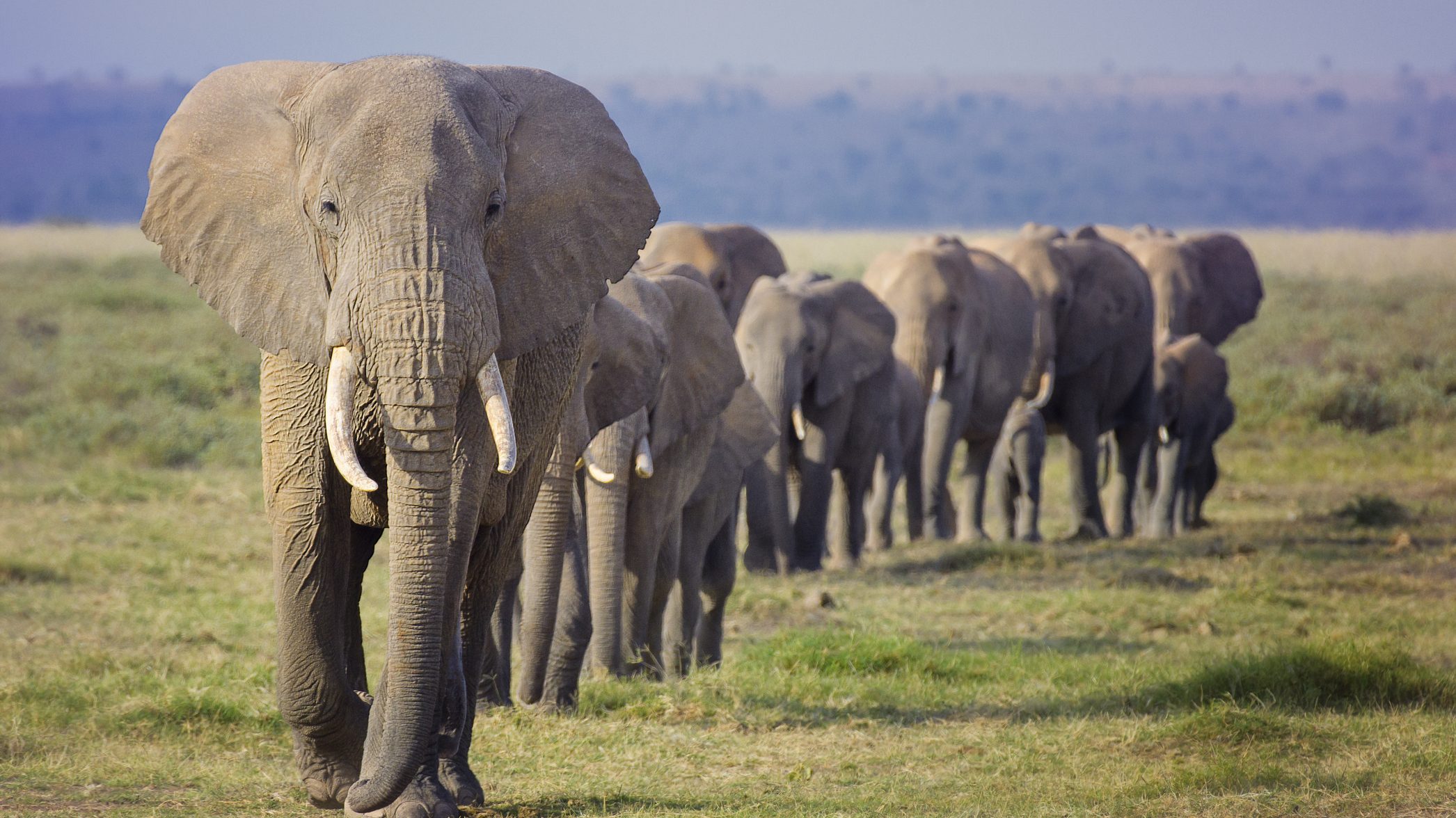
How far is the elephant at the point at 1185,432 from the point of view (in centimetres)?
1349

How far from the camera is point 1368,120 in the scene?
177000mm

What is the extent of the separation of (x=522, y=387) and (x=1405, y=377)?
18.5 m

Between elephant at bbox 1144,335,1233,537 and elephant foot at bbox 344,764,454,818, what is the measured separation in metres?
9.65

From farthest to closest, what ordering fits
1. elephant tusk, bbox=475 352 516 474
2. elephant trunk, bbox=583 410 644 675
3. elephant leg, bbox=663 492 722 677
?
elephant leg, bbox=663 492 722 677
elephant trunk, bbox=583 410 644 675
elephant tusk, bbox=475 352 516 474

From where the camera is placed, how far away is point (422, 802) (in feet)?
14.4

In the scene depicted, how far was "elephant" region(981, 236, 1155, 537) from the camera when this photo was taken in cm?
1418

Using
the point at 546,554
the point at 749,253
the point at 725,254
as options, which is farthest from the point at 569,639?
the point at 749,253

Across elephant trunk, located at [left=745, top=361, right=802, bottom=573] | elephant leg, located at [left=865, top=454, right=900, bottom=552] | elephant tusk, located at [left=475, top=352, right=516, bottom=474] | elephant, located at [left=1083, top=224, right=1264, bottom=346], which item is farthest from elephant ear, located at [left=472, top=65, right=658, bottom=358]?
elephant, located at [left=1083, top=224, right=1264, bottom=346]

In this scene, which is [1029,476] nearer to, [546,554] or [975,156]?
[546,554]

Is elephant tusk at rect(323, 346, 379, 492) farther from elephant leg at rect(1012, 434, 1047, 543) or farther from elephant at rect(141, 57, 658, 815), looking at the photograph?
elephant leg at rect(1012, 434, 1047, 543)

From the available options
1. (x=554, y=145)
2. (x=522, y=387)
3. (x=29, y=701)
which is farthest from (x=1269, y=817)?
(x=29, y=701)

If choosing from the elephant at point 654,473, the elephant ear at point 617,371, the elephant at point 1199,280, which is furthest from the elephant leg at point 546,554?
the elephant at point 1199,280

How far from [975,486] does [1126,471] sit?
1.57 m

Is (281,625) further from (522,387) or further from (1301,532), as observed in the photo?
(1301,532)
